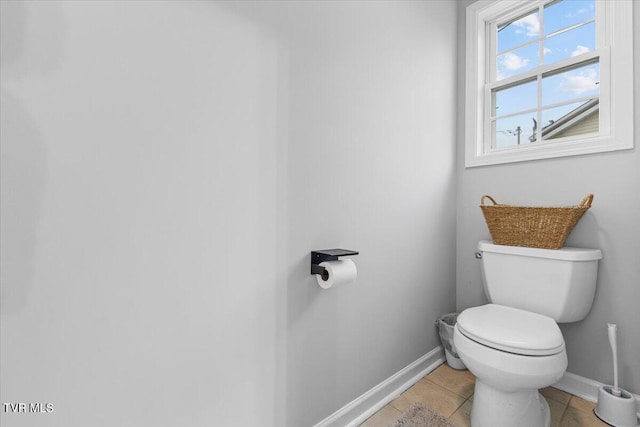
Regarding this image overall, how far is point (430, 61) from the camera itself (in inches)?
67.2

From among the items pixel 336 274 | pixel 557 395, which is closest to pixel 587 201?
pixel 557 395

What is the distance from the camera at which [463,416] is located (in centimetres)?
134

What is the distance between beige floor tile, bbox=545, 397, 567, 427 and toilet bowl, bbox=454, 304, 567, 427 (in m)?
0.06

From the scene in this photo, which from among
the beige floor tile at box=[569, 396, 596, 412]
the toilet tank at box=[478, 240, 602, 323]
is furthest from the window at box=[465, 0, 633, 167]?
the beige floor tile at box=[569, 396, 596, 412]

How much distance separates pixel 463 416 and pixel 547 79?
1.90 m

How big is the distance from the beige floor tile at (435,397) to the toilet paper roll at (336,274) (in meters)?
0.82

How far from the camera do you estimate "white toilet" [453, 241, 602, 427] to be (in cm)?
106

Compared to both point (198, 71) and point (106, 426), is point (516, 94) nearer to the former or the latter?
point (198, 71)

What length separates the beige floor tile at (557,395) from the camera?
1453 mm

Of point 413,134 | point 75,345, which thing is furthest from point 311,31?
point 75,345

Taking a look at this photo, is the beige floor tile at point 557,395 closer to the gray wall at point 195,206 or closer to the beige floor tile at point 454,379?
the beige floor tile at point 454,379

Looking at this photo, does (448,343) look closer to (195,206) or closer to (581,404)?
(581,404)

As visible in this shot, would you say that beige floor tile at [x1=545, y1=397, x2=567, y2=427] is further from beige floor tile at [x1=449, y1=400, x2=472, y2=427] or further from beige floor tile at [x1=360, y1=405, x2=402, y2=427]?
beige floor tile at [x1=360, y1=405, x2=402, y2=427]

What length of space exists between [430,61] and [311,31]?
0.91 metres
